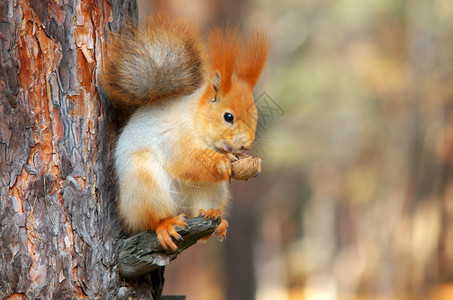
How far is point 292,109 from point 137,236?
668cm

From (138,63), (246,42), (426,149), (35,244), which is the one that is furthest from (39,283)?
(426,149)

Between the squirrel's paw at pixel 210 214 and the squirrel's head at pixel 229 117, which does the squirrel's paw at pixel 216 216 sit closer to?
the squirrel's paw at pixel 210 214

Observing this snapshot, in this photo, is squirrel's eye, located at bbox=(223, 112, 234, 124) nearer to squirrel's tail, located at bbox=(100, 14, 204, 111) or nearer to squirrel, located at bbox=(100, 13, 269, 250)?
squirrel, located at bbox=(100, 13, 269, 250)

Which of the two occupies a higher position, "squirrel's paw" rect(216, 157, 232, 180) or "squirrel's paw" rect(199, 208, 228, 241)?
"squirrel's paw" rect(216, 157, 232, 180)

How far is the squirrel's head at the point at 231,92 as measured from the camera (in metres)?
1.89

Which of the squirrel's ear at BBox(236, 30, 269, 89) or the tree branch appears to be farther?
the squirrel's ear at BBox(236, 30, 269, 89)

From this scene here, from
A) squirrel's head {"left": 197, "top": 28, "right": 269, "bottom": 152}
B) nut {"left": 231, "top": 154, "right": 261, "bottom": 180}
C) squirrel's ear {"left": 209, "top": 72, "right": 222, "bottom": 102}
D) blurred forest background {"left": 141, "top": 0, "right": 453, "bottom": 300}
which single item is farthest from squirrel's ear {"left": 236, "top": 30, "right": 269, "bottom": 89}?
blurred forest background {"left": 141, "top": 0, "right": 453, "bottom": 300}

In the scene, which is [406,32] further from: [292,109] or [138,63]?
[138,63]

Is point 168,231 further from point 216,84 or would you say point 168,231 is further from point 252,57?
point 252,57

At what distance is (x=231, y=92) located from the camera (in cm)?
196

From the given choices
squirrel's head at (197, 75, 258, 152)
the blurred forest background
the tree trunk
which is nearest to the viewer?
the tree trunk

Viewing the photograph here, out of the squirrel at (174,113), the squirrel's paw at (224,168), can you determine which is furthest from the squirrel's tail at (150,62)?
the squirrel's paw at (224,168)

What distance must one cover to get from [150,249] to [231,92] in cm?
59

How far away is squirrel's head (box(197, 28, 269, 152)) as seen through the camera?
1.89 metres
